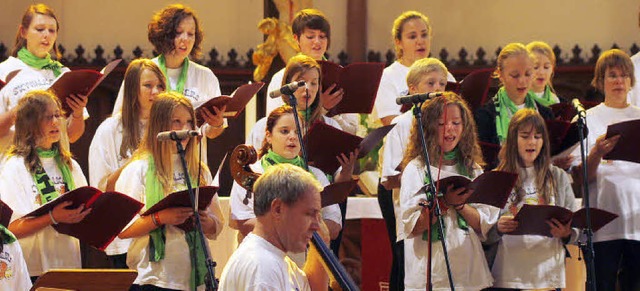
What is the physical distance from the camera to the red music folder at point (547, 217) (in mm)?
6551

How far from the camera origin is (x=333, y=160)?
6.58 m

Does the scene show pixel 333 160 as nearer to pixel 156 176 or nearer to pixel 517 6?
pixel 156 176

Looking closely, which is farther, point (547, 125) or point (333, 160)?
point (547, 125)

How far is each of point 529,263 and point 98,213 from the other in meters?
2.18

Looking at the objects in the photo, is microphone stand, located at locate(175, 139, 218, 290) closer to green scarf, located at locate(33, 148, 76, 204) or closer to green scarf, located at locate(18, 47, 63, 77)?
green scarf, located at locate(33, 148, 76, 204)

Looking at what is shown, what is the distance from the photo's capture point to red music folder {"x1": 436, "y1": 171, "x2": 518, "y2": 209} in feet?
20.7

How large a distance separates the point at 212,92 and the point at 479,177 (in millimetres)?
1744

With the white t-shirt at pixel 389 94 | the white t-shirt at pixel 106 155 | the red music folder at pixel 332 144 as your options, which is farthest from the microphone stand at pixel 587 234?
the white t-shirt at pixel 106 155

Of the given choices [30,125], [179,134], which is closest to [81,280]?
[179,134]

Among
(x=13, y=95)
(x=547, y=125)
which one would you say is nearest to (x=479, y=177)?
(x=547, y=125)

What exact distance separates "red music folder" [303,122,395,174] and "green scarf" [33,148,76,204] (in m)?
1.15

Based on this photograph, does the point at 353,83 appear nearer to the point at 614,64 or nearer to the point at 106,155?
the point at 106,155

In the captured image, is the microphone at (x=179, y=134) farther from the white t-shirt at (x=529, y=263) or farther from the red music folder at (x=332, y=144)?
the white t-shirt at (x=529, y=263)

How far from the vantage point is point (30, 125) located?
635 cm
